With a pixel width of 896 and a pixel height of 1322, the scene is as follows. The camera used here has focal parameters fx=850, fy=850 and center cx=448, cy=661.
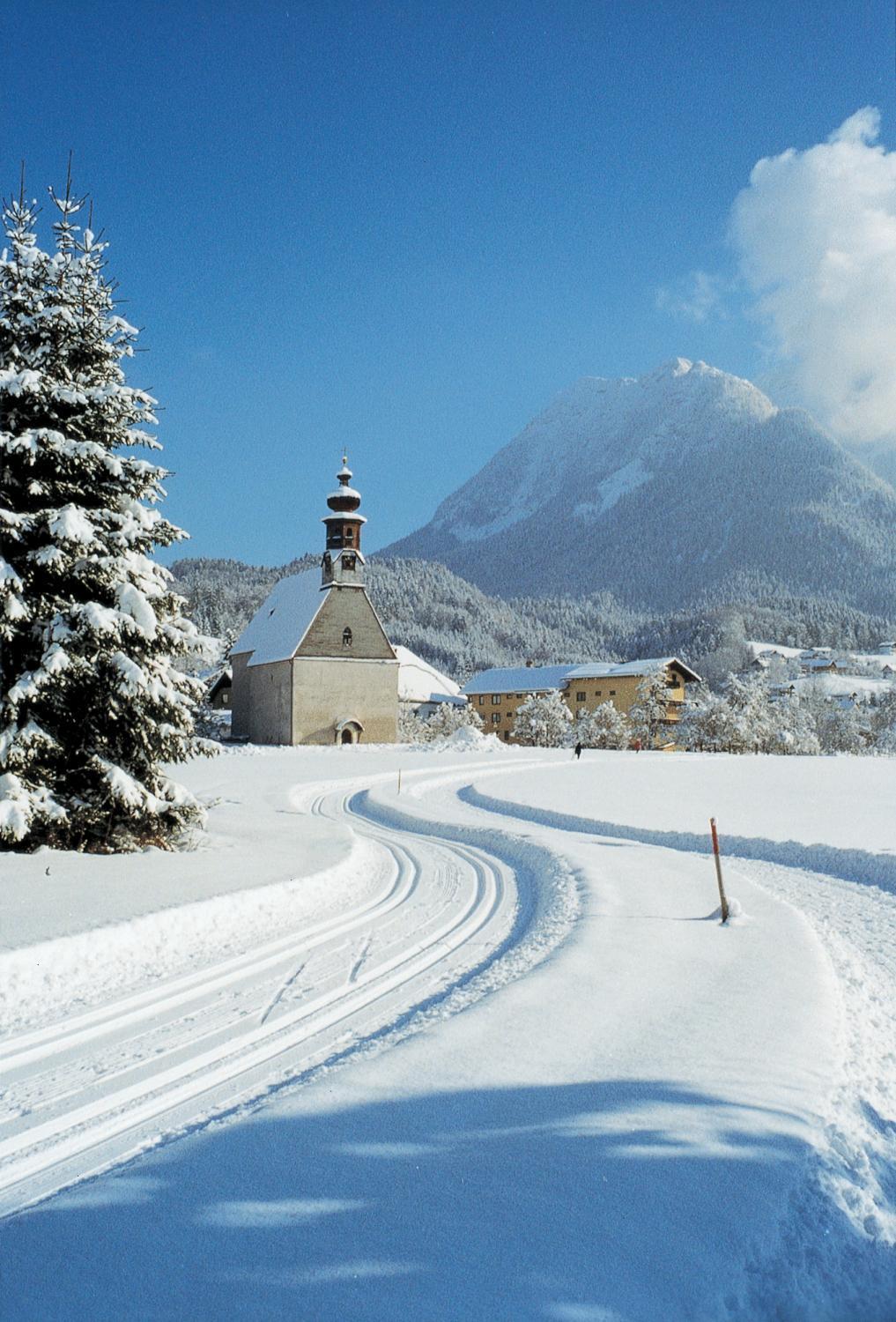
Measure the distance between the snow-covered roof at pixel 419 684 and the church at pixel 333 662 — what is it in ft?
109

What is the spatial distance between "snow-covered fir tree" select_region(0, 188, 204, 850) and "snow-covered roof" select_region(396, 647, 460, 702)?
80.4 meters

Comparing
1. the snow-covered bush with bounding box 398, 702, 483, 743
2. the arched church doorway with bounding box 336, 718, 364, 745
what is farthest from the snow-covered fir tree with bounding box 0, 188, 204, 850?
the snow-covered bush with bounding box 398, 702, 483, 743

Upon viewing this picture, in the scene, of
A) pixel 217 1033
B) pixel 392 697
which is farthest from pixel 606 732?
pixel 217 1033

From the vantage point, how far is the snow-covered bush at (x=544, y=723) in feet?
266

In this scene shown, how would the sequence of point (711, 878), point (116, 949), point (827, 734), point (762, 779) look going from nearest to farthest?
point (116, 949) < point (711, 878) < point (762, 779) < point (827, 734)

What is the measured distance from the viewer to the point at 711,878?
14.1m

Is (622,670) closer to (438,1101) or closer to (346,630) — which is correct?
(346,630)

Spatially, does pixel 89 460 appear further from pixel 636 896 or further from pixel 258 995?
pixel 636 896

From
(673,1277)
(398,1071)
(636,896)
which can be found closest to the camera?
(673,1277)

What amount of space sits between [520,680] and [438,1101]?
4432 inches

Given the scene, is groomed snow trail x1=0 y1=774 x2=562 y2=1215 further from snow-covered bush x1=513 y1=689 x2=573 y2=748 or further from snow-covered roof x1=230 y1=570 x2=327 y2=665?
snow-covered bush x1=513 y1=689 x2=573 y2=748

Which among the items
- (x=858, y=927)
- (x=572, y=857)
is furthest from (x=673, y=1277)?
(x=572, y=857)

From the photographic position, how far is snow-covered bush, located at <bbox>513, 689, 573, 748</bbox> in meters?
81.0

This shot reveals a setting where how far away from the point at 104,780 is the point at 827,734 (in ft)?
299
